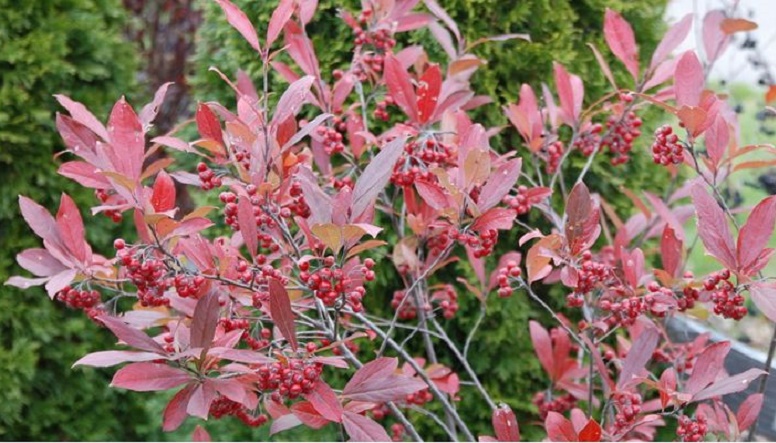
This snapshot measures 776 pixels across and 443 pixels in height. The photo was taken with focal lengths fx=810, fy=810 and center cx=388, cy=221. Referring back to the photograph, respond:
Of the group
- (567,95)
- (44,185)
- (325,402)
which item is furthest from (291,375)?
(44,185)

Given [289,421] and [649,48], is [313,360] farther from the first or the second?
[649,48]

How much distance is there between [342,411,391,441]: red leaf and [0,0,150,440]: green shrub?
1.61m

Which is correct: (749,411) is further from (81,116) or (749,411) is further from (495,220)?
(81,116)

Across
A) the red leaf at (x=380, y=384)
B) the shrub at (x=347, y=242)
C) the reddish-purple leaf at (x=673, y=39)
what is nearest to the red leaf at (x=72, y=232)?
the shrub at (x=347, y=242)

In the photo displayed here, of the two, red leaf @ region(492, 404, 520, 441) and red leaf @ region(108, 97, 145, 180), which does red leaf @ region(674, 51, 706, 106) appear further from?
red leaf @ region(108, 97, 145, 180)

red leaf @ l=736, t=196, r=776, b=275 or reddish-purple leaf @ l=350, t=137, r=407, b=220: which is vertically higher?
reddish-purple leaf @ l=350, t=137, r=407, b=220

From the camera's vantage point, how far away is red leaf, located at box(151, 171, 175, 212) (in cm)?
129

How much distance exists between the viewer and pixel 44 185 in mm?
2576

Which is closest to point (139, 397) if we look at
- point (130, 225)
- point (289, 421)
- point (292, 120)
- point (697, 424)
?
point (130, 225)

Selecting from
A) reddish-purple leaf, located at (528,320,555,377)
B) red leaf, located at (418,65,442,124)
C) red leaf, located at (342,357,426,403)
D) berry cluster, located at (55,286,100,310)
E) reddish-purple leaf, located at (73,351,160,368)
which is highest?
red leaf, located at (418,65,442,124)

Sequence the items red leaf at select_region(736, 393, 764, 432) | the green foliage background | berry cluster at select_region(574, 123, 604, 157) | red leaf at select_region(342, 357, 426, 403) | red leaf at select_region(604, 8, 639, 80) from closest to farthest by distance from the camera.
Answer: red leaf at select_region(342, 357, 426, 403) < red leaf at select_region(736, 393, 764, 432) < red leaf at select_region(604, 8, 639, 80) < berry cluster at select_region(574, 123, 604, 157) < the green foliage background

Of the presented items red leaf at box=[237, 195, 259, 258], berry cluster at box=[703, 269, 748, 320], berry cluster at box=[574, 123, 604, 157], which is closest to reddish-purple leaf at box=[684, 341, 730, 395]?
berry cluster at box=[703, 269, 748, 320]

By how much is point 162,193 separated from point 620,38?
1017 millimetres

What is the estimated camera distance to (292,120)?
142 centimetres
